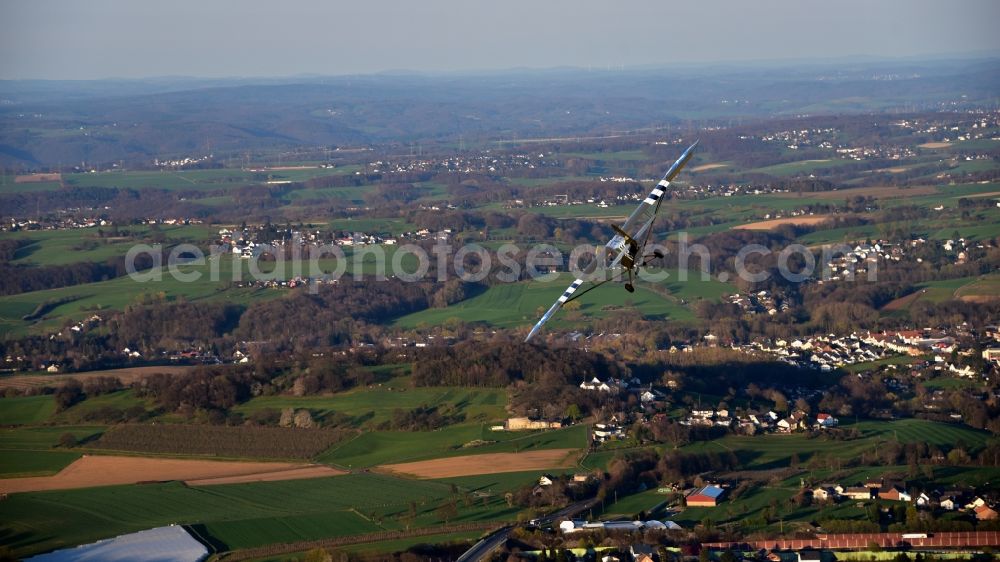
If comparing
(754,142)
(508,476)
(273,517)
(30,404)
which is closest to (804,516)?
(508,476)

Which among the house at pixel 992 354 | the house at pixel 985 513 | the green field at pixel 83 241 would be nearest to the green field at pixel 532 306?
the house at pixel 992 354

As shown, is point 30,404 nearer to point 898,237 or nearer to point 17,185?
point 898,237

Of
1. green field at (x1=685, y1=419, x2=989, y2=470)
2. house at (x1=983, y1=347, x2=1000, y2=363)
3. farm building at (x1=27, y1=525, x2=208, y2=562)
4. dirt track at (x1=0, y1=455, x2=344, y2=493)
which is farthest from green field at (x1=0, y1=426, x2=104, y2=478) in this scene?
house at (x1=983, y1=347, x2=1000, y2=363)

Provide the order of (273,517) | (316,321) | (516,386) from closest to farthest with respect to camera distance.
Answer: (273,517), (516,386), (316,321)

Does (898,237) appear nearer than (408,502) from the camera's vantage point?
No

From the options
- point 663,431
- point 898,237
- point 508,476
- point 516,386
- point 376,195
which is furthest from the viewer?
point 376,195
